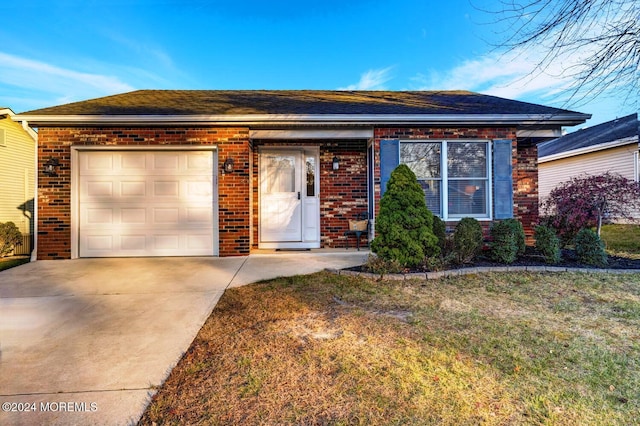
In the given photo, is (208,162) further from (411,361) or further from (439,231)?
(411,361)

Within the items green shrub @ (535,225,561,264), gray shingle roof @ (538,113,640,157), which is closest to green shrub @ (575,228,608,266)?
green shrub @ (535,225,561,264)

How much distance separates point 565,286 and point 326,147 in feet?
16.0

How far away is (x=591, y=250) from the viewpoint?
16.1 ft

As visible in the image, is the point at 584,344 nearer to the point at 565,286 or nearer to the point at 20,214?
the point at 565,286

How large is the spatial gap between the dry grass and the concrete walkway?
241 millimetres

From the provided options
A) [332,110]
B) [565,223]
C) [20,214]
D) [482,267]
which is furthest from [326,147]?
[20,214]

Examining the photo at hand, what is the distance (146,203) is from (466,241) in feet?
19.5

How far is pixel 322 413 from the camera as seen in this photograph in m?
1.63

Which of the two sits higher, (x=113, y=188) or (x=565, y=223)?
(x=113, y=188)

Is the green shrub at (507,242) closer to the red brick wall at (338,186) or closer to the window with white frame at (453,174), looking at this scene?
the window with white frame at (453,174)

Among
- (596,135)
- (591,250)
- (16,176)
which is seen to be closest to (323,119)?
(591,250)

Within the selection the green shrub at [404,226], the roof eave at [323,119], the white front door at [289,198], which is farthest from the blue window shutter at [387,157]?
the white front door at [289,198]

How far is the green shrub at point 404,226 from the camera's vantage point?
4.60 metres

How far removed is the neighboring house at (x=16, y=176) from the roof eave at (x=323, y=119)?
182 inches
